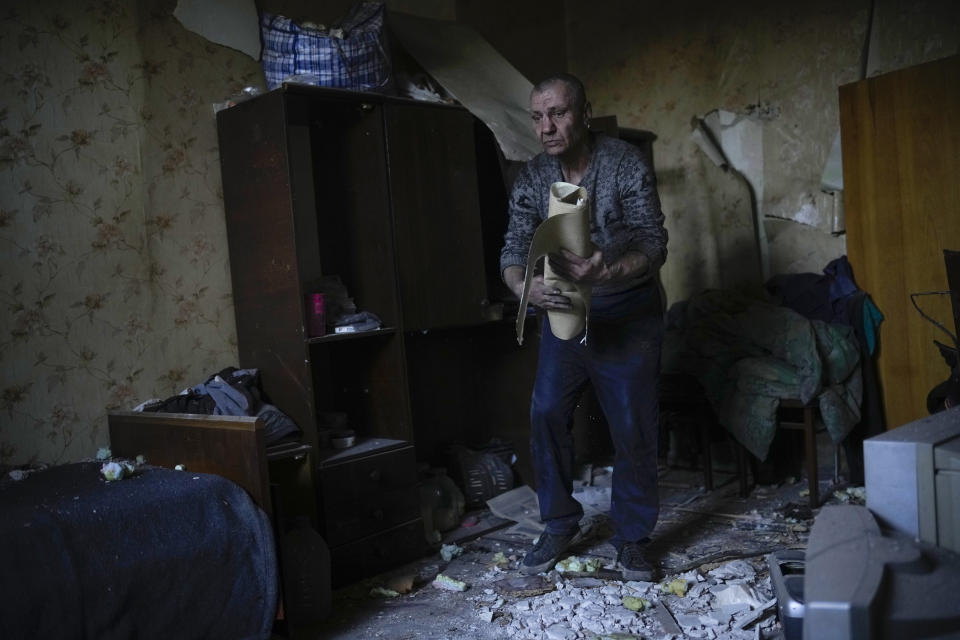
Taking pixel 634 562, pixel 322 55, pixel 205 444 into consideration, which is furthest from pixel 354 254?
pixel 634 562

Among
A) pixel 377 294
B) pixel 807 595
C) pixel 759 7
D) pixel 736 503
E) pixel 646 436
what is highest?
pixel 759 7

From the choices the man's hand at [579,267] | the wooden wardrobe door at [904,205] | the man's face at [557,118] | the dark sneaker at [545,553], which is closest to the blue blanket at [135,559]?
the dark sneaker at [545,553]

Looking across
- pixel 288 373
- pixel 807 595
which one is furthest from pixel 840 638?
pixel 288 373

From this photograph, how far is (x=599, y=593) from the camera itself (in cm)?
246

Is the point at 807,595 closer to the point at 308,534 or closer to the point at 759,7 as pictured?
the point at 308,534

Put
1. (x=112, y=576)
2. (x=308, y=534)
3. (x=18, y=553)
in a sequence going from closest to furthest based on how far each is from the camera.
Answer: (x=18, y=553) → (x=112, y=576) → (x=308, y=534)

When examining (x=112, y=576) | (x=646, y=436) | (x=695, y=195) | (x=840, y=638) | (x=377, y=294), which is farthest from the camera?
(x=695, y=195)

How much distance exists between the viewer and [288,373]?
2.77 m

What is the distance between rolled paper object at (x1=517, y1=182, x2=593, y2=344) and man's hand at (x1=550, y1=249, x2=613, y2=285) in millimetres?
16

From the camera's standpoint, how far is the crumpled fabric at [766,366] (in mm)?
3240

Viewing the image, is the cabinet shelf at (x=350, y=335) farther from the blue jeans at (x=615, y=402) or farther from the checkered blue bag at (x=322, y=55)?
the checkered blue bag at (x=322, y=55)

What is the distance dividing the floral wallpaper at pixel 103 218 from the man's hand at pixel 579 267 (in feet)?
4.56

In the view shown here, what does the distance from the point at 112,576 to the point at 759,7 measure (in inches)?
143

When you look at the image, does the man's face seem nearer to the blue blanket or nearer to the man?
the man
